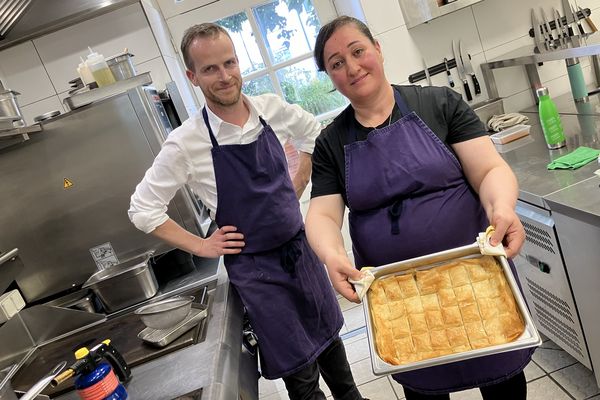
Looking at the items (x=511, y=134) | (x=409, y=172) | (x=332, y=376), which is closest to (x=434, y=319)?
(x=409, y=172)

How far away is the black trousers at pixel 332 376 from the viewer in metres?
1.71

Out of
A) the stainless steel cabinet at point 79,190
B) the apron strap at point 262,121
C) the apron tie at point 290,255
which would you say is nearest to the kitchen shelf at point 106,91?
the stainless steel cabinet at point 79,190

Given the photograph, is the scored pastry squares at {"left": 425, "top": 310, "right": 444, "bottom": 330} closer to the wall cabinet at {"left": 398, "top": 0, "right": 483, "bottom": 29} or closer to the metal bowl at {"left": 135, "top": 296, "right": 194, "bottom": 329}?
the metal bowl at {"left": 135, "top": 296, "right": 194, "bottom": 329}

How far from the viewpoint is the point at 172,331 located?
141cm

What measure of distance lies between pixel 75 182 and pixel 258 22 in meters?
1.66

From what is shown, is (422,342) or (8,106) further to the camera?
(8,106)

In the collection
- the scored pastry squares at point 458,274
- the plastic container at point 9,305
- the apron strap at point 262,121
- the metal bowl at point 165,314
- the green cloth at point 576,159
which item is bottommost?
the green cloth at point 576,159

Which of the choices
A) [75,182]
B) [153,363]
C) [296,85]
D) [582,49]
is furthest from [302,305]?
[296,85]

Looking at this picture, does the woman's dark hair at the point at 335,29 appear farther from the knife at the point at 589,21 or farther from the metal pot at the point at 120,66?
the knife at the point at 589,21

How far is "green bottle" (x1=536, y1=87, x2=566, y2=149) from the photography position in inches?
74.2

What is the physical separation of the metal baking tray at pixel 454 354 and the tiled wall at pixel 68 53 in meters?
2.00

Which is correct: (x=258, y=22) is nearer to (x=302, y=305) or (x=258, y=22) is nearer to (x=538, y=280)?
(x=302, y=305)

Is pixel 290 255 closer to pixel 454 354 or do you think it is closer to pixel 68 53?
pixel 454 354

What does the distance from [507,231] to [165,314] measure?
0.99m
